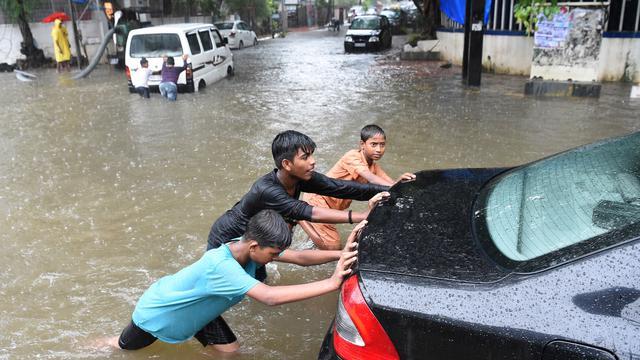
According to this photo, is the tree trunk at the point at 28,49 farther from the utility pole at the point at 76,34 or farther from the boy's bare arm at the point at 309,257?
the boy's bare arm at the point at 309,257

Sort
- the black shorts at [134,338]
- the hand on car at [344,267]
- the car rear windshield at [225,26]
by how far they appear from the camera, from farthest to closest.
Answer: the car rear windshield at [225,26]
the black shorts at [134,338]
the hand on car at [344,267]

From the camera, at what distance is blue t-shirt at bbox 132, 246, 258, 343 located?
2580 millimetres

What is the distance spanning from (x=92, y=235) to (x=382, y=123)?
224 inches

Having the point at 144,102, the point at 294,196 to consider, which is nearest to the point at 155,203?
the point at 294,196

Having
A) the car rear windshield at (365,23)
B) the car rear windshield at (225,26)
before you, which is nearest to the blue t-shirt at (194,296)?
the car rear windshield at (365,23)

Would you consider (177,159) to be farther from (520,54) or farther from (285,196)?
(520,54)

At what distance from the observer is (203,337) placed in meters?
3.21

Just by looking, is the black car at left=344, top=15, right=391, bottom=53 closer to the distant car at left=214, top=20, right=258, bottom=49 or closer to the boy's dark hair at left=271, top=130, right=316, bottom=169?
the distant car at left=214, top=20, right=258, bottom=49

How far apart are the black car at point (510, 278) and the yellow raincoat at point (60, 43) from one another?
61.0ft

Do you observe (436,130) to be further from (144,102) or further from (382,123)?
(144,102)

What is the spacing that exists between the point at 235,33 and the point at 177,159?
18.7 metres

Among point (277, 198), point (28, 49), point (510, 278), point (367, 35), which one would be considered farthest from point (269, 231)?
point (367, 35)

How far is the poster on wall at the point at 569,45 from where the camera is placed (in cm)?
1119

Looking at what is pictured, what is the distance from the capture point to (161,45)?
12.6m
